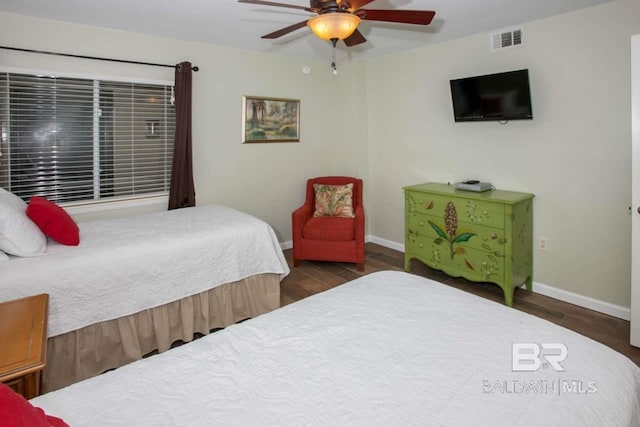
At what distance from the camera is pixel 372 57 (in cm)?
464

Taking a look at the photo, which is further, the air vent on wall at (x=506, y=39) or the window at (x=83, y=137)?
the air vent on wall at (x=506, y=39)

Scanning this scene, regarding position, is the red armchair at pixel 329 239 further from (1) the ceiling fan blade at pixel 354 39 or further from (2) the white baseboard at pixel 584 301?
(1) the ceiling fan blade at pixel 354 39

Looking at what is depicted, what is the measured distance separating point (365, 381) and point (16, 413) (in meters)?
0.83

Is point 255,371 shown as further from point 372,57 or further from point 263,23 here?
point 372,57

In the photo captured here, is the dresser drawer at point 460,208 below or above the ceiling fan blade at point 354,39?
below

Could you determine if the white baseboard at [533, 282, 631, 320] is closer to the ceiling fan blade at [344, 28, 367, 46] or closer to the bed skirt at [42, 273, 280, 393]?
the bed skirt at [42, 273, 280, 393]

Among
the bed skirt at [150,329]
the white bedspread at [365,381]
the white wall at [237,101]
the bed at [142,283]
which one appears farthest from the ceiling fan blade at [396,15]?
the white wall at [237,101]

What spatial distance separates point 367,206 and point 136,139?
9.29ft

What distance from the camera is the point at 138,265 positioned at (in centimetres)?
239

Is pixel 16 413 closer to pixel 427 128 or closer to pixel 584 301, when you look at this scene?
pixel 584 301

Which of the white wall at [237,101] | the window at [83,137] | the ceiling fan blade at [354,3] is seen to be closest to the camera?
the ceiling fan blade at [354,3]

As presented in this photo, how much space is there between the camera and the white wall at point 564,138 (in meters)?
2.87

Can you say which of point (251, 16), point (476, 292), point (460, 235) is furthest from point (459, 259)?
point (251, 16)

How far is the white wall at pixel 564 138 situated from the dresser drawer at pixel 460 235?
1.76 feet
